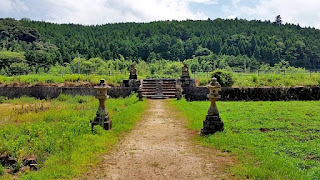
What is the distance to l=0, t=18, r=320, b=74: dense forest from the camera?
2114 inches

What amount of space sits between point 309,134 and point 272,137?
47.1 inches

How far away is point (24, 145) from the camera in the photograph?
6676 mm

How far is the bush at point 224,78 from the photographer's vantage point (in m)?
20.5

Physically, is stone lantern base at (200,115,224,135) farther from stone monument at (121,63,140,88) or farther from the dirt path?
stone monument at (121,63,140,88)

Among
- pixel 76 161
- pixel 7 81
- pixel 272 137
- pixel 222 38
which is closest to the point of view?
pixel 76 161

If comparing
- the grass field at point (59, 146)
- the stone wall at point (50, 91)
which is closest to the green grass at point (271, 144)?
the grass field at point (59, 146)

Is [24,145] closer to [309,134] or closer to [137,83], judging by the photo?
[309,134]

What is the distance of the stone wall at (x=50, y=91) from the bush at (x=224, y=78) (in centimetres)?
613

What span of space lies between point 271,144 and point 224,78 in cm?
1410

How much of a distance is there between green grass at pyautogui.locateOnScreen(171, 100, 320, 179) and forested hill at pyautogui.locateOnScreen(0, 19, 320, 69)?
48285 mm

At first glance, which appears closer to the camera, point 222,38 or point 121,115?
point 121,115

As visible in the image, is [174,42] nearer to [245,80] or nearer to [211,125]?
[245,80]

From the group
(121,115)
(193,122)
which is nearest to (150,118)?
(121,115)

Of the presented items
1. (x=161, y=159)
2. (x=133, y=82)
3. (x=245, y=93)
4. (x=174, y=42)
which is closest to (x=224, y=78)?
(x=245, y=93)
